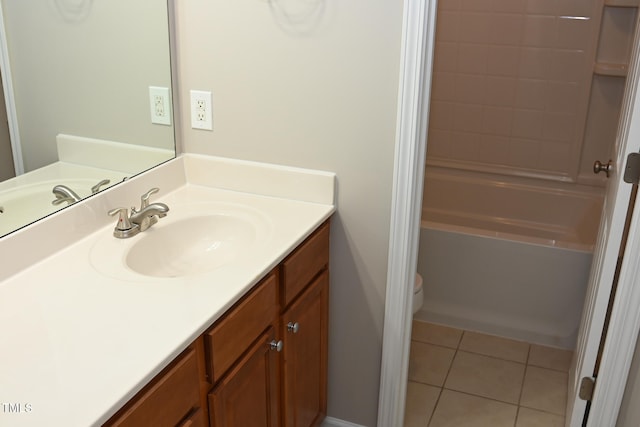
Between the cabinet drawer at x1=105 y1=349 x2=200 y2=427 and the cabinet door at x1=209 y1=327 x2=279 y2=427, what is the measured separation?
10cm

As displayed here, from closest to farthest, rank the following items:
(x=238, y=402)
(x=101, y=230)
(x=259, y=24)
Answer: (x=238, y=402)
(x=101, y=230)
(x=259, y=24)

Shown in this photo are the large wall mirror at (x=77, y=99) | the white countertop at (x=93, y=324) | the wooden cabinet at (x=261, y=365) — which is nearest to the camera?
the white countertop at (x=93, y=324)

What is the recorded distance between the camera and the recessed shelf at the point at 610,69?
3.02 meters

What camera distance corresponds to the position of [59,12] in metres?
1.59

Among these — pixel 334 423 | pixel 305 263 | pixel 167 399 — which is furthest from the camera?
pixel 334 423

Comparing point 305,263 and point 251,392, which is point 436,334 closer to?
point 305,263

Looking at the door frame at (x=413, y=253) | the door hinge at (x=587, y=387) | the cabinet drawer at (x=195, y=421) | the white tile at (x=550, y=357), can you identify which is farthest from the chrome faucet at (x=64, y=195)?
the white tile at (x=550, y=357)

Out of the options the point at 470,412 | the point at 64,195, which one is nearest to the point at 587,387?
the point at 470,412

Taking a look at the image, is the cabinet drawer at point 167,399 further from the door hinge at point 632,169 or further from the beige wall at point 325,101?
the door hinge at point 632,169

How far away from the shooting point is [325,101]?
6.17 ft

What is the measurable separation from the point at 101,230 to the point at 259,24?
2.43ft

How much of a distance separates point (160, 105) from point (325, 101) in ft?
1.71

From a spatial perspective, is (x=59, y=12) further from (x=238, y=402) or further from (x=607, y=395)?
(x=607, y=395)

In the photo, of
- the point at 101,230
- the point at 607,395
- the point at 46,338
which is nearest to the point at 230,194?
the point at 101,230
